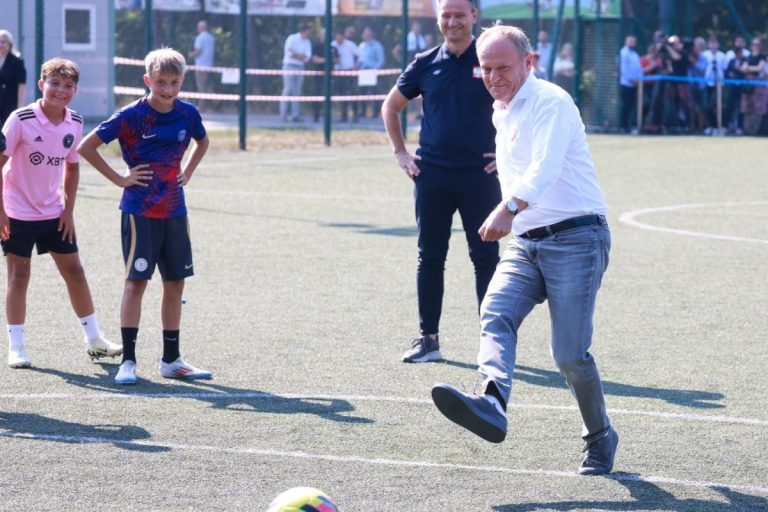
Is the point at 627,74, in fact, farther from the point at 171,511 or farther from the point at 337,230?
the point at 171,511

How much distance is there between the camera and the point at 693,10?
3397cm

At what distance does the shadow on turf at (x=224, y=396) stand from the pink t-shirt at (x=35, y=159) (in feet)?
2.91

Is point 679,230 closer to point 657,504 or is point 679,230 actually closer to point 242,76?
point 657,504

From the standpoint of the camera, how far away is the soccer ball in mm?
4405

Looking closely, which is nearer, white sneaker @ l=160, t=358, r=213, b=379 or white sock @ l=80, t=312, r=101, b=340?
white sneaker @ l=160, t=358, r=213, b=379

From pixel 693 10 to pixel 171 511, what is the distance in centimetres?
3087

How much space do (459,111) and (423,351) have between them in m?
1.38

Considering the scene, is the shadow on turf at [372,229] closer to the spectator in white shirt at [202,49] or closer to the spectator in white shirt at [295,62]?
the spectator in white shirt at [295,62]

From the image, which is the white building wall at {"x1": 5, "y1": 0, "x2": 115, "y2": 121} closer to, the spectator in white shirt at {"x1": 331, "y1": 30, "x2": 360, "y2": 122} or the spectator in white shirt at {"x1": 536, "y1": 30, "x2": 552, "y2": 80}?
the spectator in white shirt at {"x1": 331, "y1": 30, "x2": 360, "y2": 122}

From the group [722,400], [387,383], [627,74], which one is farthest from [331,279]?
[627,74]

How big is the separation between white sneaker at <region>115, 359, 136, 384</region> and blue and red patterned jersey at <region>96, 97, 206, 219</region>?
0.78 metres

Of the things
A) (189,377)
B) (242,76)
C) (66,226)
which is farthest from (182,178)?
(242,76)

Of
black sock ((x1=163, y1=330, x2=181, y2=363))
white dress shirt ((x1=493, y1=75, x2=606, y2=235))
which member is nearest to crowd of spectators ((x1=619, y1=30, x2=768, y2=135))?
black sock ((x1=163, y1=330, x2=181, y2=363))

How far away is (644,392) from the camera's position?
23.6ft
